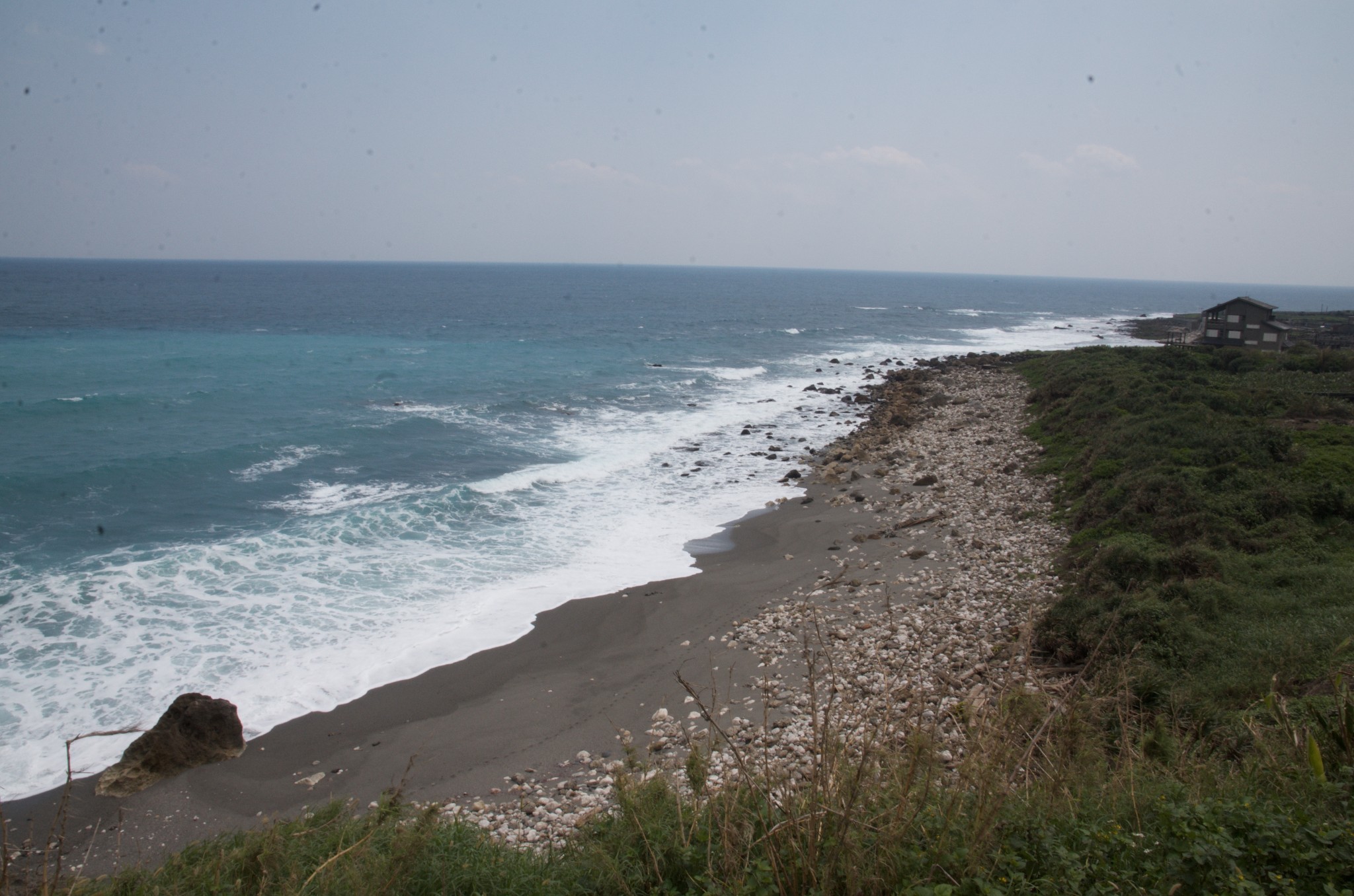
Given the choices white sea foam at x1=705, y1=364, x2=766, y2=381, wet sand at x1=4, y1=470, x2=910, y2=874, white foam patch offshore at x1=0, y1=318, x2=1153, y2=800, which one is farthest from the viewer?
white sea foam at x1=705, y1=364, x2=766, y2=381

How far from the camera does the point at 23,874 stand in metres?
7.10

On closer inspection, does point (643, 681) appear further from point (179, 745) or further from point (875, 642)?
point (179, 745)

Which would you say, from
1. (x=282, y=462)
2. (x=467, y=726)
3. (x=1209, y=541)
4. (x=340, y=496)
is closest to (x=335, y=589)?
(x=467, y=726)

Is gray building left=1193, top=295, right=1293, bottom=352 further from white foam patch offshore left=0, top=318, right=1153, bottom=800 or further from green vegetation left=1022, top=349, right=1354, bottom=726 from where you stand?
white foam patch offshore left=0, top=318, right=1153, bottom=800

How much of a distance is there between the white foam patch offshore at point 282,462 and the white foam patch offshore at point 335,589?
0.48 m

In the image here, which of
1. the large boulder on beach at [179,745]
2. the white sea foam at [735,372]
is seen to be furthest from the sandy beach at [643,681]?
the white sea foam at [735,372]

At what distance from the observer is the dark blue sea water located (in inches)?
484

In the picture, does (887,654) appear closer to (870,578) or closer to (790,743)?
(790,743)

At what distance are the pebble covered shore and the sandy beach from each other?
2.3 inches

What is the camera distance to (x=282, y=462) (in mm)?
24500

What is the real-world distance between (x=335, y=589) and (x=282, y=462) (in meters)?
11.6

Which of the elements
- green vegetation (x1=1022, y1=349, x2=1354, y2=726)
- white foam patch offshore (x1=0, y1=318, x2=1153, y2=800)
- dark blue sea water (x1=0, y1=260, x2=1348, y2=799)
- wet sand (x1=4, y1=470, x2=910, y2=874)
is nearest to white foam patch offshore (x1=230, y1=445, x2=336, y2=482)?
dark blue sea water (x1=0, y1=260, x2=1348, y2=799)

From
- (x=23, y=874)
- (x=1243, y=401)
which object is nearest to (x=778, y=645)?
(x=23, y=874)

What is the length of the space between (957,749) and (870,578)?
646 centimetres
